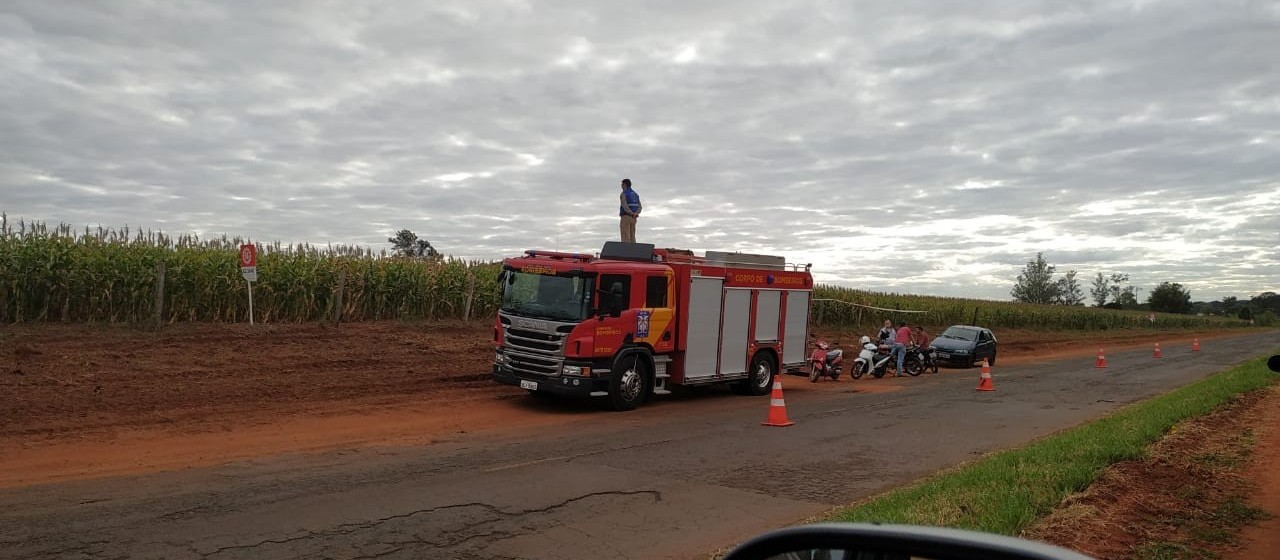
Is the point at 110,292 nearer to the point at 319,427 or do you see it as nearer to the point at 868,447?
the point at 319,427

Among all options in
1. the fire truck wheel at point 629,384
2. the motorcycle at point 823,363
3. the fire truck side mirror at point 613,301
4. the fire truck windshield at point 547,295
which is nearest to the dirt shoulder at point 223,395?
the fire truck wheel at point 629,384

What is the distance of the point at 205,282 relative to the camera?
65.6ft

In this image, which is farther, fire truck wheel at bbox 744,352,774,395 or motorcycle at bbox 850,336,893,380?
motorcycle at bbox 850,336,893,380

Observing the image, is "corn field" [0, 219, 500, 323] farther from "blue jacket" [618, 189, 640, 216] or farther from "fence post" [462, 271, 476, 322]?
"blue jacket" [618, 189, 640, 216]

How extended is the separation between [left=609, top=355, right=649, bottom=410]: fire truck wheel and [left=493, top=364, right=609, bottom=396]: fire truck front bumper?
23 centimetres

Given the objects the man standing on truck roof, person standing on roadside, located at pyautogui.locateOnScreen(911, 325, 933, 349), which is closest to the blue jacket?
the man standing on truck roof

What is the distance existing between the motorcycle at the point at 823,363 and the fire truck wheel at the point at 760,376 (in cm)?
408

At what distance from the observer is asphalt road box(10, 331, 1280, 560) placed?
22.2 ft

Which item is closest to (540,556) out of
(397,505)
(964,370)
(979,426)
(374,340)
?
(397,505)

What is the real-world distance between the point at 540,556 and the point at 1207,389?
17869 mm

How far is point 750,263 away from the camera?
60.2 ft

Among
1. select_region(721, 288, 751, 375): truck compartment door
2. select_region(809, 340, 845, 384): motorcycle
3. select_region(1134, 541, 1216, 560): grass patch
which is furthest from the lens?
select_region(809, 340, 845, 384): motorcycle

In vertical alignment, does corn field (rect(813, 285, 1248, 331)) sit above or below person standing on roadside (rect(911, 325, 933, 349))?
above

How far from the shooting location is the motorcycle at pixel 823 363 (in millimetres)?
23156
